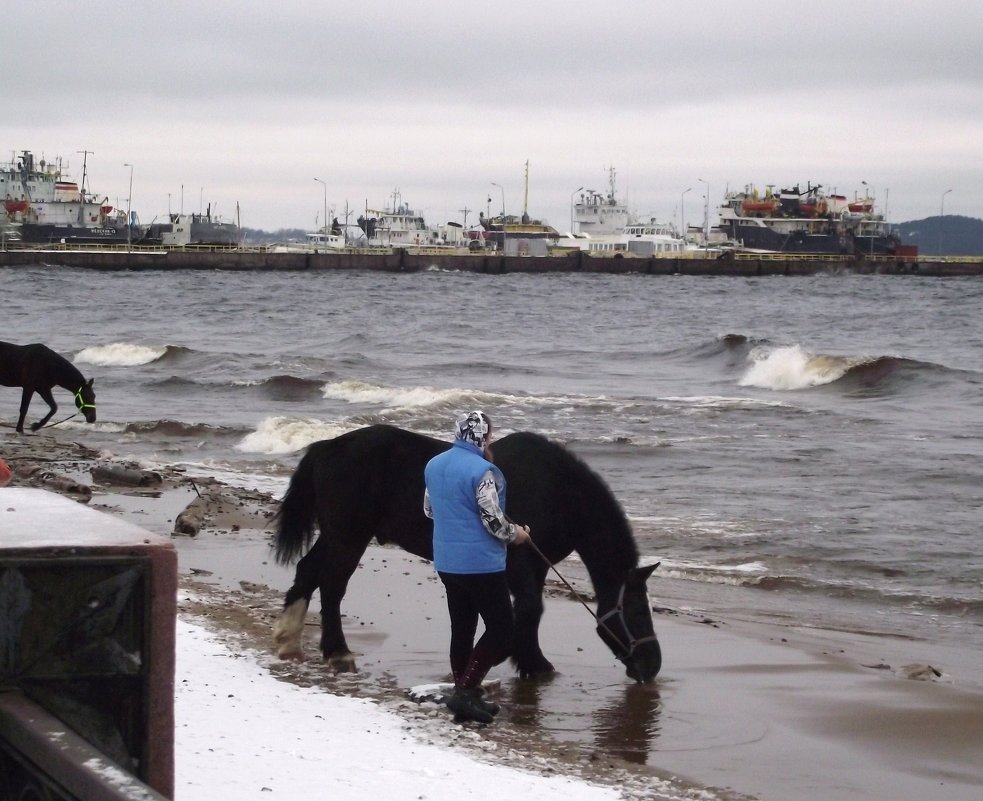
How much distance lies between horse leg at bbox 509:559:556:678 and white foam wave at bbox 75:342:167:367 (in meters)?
22.2

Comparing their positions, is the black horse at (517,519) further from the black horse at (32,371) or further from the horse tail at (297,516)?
the black horse at (32,371)

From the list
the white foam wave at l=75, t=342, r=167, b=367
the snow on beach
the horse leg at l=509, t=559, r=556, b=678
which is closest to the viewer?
the snow on beach

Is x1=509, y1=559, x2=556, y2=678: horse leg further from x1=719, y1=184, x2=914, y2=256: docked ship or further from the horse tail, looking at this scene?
x1=719, y1=184, x2=914, y2=256: docked ship

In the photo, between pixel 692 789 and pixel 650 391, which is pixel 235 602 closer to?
pixel 692 789

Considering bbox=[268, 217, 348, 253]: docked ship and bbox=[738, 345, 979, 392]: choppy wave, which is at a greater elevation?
bbox=[268, 217, 348, 253]: docked ship

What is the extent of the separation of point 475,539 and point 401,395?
51.7 ft

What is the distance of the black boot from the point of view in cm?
502

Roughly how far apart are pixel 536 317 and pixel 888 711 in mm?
39490

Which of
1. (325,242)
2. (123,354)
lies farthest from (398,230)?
(123,354)

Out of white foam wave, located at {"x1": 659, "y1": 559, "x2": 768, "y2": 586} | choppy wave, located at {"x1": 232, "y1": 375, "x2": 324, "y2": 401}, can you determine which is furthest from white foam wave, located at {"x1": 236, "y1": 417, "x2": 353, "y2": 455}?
white foam wave, located at {"x1": 659, "y1": 559, "x2": 768, "y2": 586}

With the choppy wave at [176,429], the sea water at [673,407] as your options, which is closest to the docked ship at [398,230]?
the sea water at [673,407]

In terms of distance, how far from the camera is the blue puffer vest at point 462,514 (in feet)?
16.3

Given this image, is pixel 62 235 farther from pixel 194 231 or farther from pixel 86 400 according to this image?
pixel 86 400

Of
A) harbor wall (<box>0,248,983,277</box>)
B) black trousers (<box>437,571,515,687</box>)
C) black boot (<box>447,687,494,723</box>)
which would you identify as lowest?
black boot (<box>447,687,494,723</box>)
